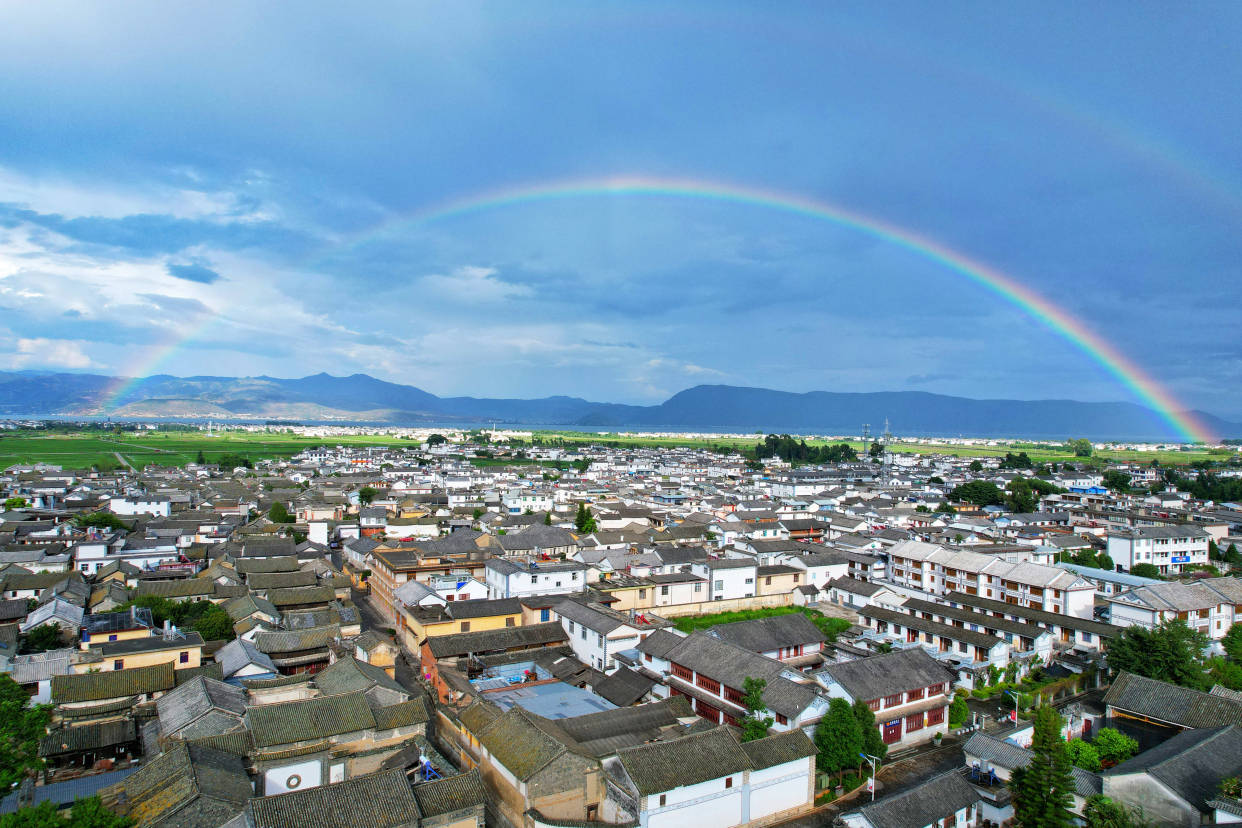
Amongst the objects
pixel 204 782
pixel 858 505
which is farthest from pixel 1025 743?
pixel 858 505

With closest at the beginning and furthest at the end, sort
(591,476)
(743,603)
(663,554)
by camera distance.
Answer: (743,603)
(663,554)
(591,476)

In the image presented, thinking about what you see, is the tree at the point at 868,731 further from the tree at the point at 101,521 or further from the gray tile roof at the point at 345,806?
the tree at the point at 101,521

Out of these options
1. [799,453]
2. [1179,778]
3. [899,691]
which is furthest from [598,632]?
[799,453]

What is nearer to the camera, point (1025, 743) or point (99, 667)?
point (1025, 743)

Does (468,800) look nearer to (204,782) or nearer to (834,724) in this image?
(204,782)

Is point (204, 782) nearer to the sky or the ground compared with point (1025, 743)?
nearer to the sky

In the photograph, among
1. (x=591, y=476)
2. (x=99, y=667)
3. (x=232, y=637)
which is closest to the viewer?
Result: (x=99, y=667)

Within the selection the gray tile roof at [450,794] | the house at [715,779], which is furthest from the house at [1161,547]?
the gray tile roof at [450,794]
